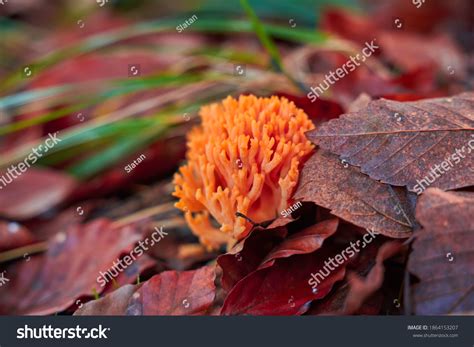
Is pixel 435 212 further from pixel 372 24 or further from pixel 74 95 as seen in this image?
pixel 372 24

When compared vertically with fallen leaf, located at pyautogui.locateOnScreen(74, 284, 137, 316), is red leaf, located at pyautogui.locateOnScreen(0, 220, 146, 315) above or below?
below

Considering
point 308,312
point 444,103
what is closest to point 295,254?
point 308,312

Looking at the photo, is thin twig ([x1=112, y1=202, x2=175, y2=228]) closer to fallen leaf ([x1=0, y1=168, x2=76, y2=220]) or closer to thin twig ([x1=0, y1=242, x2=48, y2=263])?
thin twig ([x1=0, y1=242, x2=48, y2=263])

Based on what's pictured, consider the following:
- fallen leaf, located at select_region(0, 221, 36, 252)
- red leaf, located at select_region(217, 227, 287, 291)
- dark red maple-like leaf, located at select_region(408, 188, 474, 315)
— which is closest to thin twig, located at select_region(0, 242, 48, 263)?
fallen leaf, located at select_region(0, 221, 36, 252)

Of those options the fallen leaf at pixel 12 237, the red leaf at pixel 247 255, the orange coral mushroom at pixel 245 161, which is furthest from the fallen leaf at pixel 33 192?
the red leaf at pixel 247 255

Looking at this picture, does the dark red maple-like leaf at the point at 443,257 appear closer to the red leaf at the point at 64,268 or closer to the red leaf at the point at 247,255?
the red leaf at the point at 247,255

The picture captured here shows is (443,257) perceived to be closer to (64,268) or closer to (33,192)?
(64,268)

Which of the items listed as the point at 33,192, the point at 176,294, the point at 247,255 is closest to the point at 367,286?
the point at 247,255
